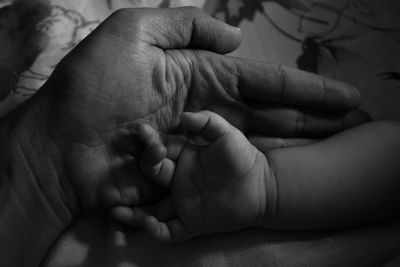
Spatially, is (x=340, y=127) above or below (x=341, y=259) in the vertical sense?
above

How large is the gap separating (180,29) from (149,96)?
0.13 m

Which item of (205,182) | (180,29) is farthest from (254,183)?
(180,29)

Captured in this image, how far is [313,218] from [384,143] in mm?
172

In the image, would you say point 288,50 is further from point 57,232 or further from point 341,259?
point 57,232

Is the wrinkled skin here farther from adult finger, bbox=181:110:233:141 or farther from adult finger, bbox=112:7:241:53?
adult finger, bbox=181:110:233:141

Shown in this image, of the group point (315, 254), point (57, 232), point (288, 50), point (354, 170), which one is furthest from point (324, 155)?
point (57, 232)

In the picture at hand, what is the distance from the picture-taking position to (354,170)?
2.37ft

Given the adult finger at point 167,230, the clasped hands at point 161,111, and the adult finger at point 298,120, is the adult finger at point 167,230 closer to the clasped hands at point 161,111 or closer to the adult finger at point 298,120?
the clasped hands at point 161,111

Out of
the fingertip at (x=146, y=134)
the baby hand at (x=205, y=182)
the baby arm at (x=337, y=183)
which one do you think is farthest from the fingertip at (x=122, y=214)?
the baby arm at (x=337, y=183)

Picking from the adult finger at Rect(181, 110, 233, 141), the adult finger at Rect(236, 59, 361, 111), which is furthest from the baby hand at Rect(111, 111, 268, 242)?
the adult finger at Rect(236, 59, 361, 111)

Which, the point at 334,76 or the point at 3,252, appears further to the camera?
the point at 334,76

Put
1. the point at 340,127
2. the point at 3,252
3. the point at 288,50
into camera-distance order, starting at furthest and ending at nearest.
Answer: the point at 288,50, the point at 340,127, the point at 3,252

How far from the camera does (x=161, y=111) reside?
77cm

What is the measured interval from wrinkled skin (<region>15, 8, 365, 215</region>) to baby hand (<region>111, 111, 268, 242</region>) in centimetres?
5
